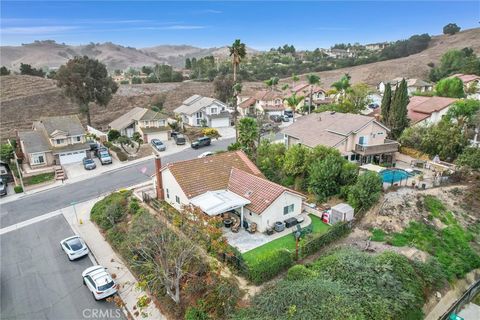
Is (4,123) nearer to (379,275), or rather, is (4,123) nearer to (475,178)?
(379,275)

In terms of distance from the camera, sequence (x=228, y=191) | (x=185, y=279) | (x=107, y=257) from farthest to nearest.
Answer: (x=228, y=191) < (x=107, y=257) < (x=185, y=279)

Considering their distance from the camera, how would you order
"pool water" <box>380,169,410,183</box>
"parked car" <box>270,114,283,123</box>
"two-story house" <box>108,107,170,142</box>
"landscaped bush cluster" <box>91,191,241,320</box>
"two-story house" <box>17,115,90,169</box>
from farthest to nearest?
"parked car" <box>270,114,283,123</box>, "two-story house" <box>108,107,170,142</box>, "two-story house" <box>17,115,90,169</box>, "pool water" <box>380,169,410,183</box>, "landscaped bush cluster" <box>91,191,241,320</box>

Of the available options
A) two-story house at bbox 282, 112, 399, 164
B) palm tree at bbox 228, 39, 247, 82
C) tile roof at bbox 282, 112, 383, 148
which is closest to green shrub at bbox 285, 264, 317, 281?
two-story house at bbox 282, 112, 399, 164

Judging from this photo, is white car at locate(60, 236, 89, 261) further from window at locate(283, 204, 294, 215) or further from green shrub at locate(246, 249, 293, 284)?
window at locate(283, 204, 294, 215)

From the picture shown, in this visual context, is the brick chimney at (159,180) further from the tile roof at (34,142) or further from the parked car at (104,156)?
the tile roof at (34,142)

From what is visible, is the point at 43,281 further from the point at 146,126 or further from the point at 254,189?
the point at 146,126

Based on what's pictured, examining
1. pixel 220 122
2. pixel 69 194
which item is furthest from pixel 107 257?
pixel 220 122

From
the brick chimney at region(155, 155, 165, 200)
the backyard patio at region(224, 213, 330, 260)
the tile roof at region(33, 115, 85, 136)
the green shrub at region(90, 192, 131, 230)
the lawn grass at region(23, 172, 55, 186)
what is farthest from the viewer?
the tile roof at region(33, 115, 85, 136)
